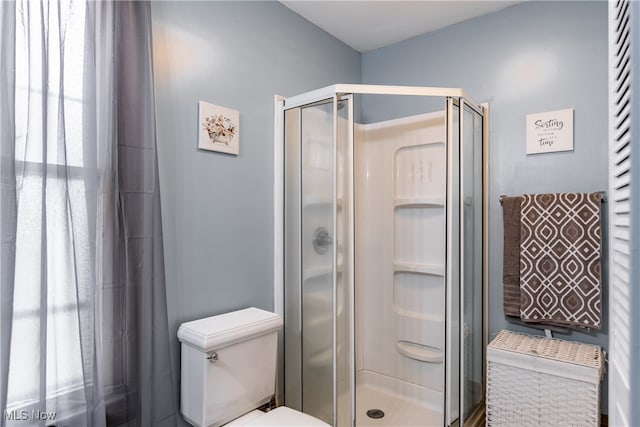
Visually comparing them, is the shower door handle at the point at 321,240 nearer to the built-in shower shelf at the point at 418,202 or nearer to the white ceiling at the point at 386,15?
the built-in shower shelf at the point at 418,202

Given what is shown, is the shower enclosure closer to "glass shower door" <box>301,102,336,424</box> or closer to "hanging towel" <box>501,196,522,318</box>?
"glass shower door" <box>301,102,336,424</box>

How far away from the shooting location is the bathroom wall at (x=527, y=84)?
6.61 ft

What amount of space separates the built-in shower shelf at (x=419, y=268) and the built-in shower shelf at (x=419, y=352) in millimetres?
472

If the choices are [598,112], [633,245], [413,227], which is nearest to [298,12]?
[413,227]

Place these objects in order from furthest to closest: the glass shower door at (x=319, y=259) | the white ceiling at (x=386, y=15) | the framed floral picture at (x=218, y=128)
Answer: the white ceiling at (x=386, y=15)
the glass shower door at (x=319, y=259)
the framed floral picture at (x=218, y=128)

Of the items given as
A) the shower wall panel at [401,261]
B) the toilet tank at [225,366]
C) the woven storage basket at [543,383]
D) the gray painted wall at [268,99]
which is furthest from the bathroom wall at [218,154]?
the woven storage basket at [543,383]

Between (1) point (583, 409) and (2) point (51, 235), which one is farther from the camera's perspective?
(1) point (583, 409)

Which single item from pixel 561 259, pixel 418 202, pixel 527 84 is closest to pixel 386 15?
pixel 527 84

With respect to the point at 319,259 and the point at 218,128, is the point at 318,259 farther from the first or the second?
the point at 218,128

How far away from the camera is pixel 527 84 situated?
221 cm

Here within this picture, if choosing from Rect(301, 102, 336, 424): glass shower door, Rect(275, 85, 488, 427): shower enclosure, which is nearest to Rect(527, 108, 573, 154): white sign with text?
Rect(275, 85, 488, 427): shower enclosure

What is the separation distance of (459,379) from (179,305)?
59.7 inches

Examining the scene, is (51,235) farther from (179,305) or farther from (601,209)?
(601,209)

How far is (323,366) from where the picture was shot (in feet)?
6.35
